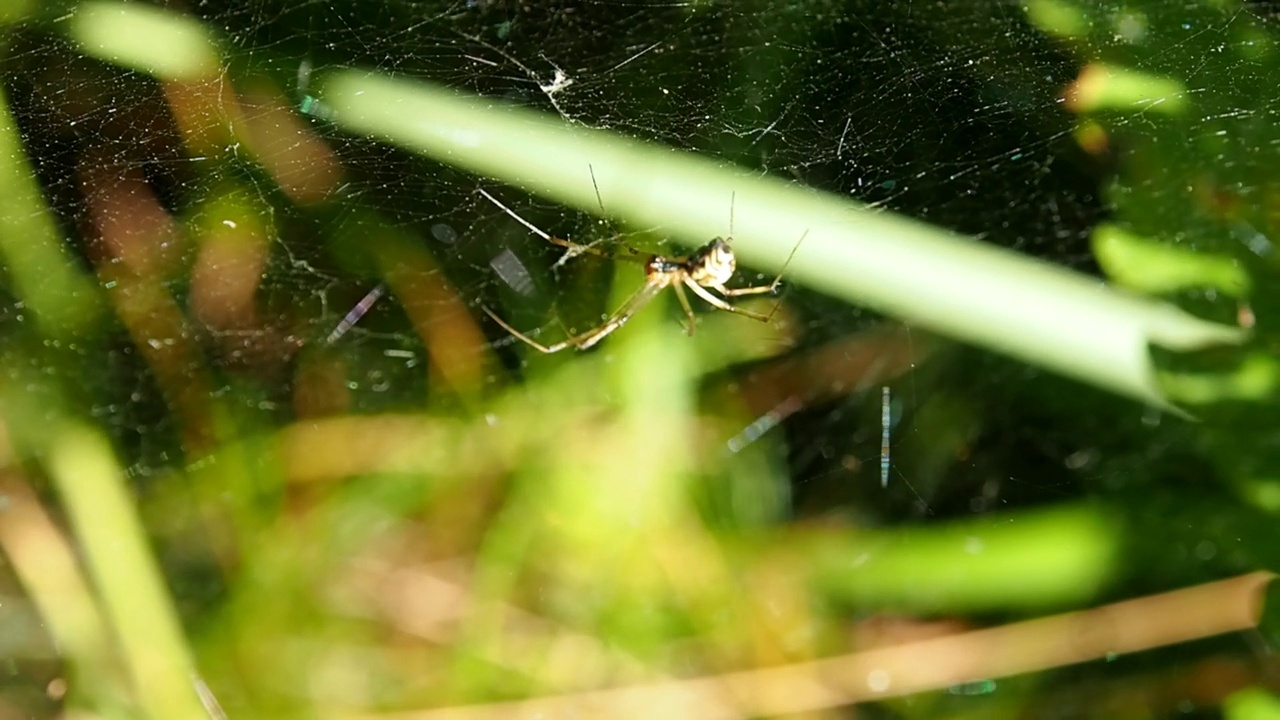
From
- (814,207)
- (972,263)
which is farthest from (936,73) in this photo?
(972,263)

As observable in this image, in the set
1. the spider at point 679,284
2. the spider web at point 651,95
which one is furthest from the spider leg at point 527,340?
the spider web at point 651,95

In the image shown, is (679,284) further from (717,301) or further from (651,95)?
(651,95)

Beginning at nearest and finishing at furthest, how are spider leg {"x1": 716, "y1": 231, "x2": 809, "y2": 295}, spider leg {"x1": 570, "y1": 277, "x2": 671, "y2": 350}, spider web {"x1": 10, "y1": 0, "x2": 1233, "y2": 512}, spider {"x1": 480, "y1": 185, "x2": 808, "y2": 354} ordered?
spider web {"x1": 10, "y1": 0, "x2": 1233, "y2": 512} → spider {"x1": 480, "y1": 185, "x2": 808, "y2": 354} → spider leg {"x1": 716, "y1": 231, "x2": 809, "y2": 295} → spider leg {"x1": 570, "y1": 277, "x2": 671, "y2": 350}

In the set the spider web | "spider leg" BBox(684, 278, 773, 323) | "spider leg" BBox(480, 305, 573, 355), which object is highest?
the spider web

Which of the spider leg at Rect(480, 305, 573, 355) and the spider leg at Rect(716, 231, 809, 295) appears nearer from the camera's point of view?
the spider leg at Rect(716, 231, 809, 295)

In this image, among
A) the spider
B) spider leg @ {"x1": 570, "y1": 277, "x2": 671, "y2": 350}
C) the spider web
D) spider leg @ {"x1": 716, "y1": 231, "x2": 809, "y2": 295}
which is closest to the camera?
the spider web

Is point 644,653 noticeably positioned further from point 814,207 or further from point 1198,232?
point 1198,232

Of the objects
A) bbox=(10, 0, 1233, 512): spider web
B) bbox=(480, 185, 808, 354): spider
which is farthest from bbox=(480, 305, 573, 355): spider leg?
bbox=(10, 0, 1233, 512): spider web

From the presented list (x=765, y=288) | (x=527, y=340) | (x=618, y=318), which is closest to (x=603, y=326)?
(x=618, y=318)

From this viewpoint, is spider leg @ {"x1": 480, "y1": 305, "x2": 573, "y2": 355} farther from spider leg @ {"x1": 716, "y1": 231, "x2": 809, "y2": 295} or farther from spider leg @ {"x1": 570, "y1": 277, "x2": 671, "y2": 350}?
spider leg @ {"x1": 716, "y1": 231, "x2": 809, "y2": 295}
